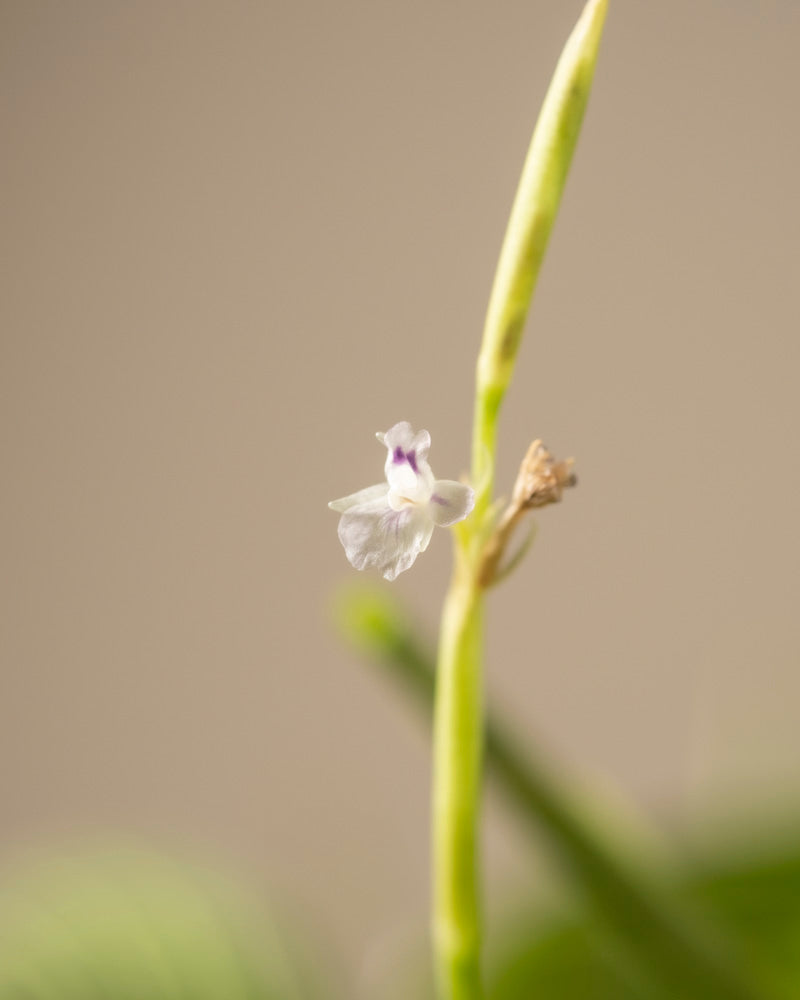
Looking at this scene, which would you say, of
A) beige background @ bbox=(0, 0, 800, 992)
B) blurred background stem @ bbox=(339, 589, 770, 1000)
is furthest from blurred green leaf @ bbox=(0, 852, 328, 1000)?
beige background @ bbox=(0, 0, 800, 992)

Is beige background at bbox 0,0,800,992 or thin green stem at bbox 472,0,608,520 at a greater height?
beige background at bbox 0,0,800,992

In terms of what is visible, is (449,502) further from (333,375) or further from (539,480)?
(333,375)

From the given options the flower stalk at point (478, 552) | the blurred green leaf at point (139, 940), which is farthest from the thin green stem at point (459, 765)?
the blurred green leaf at point (139, 940)

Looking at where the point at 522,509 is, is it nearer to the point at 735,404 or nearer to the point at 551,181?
the point at 551,181

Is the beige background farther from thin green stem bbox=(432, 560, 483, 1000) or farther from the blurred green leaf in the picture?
thin green stem bbox=(432, 560, 483, 1000)

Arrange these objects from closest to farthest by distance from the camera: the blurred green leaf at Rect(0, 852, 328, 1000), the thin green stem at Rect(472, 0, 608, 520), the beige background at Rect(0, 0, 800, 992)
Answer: the thin green stem at Rect(472, 0, 608, 520)
the blurred green leaf at Rect(0, 852, 328, 1000)
the beige background at Rect(0, 0, 800, 992)

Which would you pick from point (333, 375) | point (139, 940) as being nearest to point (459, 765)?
point (139, 940)

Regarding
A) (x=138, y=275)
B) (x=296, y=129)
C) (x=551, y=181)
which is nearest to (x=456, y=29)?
(x=296, y=129)

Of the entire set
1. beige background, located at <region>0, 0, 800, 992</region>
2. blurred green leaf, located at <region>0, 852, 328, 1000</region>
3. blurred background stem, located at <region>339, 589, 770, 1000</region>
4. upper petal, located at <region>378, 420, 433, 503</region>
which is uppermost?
beige background, located at <region>0, 0, 800, 992</region>
